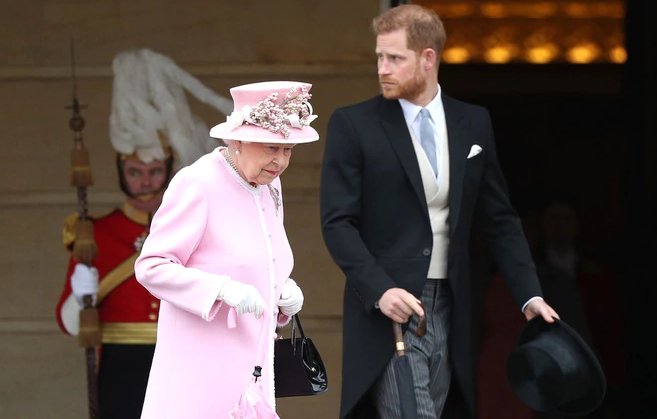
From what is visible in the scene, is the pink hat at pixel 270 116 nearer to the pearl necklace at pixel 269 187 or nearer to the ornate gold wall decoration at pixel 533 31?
the pearl necklace at pixel 269 187

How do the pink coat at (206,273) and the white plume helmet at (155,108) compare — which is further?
the white plume helmet at (155,108)

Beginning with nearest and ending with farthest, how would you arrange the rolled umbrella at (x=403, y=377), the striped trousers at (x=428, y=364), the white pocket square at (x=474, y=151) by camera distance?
the rolled umbrella at (x=403, y=377) → the striped trousers at (x=428, y=364) → the white pocket square at (x=474, y=151)

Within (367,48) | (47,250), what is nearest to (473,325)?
(367,48)

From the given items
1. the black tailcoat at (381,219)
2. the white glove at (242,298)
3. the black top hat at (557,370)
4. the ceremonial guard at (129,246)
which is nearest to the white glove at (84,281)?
the ceremonial guard at (129,246)

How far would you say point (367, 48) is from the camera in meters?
6.81

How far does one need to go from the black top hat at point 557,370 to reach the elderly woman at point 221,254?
1214mm

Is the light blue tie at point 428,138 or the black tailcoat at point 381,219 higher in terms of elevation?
the light blue tie at point 428,138

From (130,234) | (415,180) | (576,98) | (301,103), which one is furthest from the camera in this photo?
(576,98)

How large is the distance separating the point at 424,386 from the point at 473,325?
2.06 meters

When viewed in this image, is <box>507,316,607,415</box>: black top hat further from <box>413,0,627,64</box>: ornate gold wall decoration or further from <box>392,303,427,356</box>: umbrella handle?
<box>413,0,627,64</box>: ornate gold wall decoration

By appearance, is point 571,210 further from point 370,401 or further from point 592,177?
point 370,401

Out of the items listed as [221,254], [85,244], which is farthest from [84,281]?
[221,254]

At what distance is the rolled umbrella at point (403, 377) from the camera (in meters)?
5.04

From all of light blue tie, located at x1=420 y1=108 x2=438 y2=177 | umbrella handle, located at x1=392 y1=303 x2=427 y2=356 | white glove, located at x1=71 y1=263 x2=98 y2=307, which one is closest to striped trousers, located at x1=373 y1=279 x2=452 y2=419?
umbrella handle, located at x1=392 y1=303 x2=427 y2=356
